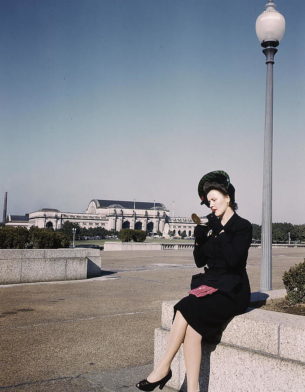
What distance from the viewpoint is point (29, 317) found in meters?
6.48

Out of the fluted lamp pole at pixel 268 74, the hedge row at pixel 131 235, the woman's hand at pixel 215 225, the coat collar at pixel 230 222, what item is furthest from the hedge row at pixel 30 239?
the hedge row at pixel 131 235

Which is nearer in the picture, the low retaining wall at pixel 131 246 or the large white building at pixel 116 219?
the low retaining wall at pixel 131 246

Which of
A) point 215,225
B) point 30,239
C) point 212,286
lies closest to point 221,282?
point 212,286

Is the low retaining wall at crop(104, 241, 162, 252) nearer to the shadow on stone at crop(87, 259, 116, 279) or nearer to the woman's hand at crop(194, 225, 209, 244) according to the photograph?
the shadow on stone at crop(87, 259, 116, 279)

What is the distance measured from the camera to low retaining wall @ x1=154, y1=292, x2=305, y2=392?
3.03 metres

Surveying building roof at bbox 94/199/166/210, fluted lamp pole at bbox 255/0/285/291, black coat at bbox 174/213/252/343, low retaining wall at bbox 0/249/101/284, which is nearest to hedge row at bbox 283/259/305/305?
black coat at bbox 174/213/252/343

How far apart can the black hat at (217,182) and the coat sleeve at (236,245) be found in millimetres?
379

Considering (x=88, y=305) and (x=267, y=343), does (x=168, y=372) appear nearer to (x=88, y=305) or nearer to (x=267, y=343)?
(x=267, y=343)

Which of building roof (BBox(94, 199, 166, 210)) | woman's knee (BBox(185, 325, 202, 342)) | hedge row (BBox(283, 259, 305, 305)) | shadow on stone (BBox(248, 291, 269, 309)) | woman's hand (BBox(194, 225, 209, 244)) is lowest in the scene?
woman's knee (BBox(185, 325, 202, 342))

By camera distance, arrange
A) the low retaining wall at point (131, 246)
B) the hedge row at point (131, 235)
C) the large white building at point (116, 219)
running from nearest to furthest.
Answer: the low retaining wall at point (131, 246), the hedge row at point (131, 235), the large white building at point (116, 219)

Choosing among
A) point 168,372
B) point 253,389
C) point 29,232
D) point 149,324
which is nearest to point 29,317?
point 149,324

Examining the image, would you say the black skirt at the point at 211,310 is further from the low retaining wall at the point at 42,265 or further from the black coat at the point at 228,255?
the low retaining wall at the point at 42,265

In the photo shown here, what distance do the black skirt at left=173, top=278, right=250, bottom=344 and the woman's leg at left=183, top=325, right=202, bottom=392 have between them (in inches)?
2.0

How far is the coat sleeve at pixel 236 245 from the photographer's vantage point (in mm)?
3385
